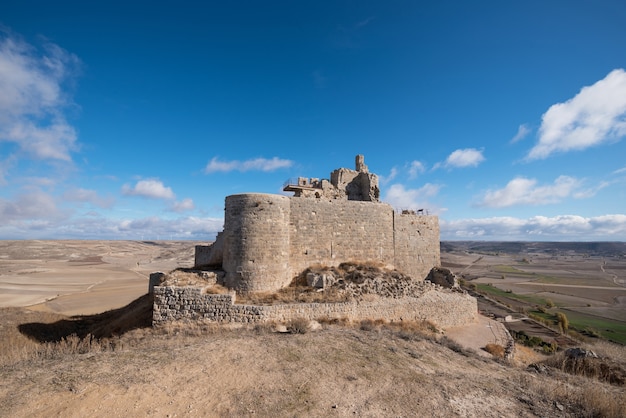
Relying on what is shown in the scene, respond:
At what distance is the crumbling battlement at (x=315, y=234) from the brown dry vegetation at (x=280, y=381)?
3.36 m

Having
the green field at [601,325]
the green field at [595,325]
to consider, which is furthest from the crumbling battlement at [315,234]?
the green field at [601,325]

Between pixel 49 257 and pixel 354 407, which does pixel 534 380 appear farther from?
pixel 49 257

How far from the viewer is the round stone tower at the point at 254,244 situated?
43.6ft

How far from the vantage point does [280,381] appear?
24.0ft

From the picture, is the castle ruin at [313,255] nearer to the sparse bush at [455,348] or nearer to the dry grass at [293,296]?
the dry grass at [293,296]

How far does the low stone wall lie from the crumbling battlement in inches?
55.8

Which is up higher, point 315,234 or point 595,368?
point 315,234

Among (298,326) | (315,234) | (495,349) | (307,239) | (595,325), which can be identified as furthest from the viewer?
(595,325)

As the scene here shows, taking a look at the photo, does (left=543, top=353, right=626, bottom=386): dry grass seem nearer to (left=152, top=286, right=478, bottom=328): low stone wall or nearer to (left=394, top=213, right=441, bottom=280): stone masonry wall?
(left=152, top=286, right=478, bottom=328): low stone wall

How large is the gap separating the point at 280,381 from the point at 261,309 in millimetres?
4843

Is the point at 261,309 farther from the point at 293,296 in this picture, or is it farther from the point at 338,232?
the point at 338,232

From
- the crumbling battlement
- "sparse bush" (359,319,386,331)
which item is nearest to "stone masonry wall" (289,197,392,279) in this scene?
the crumbling battlement

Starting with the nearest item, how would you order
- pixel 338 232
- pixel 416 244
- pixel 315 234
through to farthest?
pixel 315 234 → pixel 338 232 → pixel 416 244

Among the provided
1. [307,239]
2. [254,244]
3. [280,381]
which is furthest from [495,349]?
[254,244]
